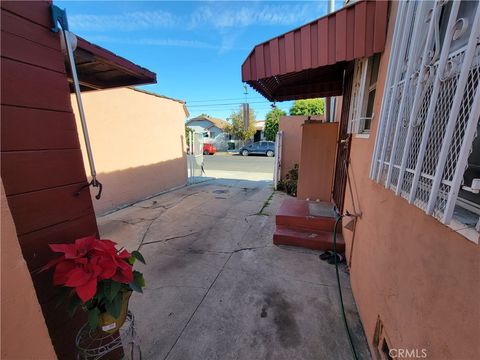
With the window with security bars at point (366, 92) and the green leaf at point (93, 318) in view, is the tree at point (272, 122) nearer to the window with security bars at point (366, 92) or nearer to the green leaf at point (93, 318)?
the window with security bars at point (366, 92)

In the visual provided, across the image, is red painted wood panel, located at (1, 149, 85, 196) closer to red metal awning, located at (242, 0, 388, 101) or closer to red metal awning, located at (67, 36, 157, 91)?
red metal awning, located at (67, 36, 157, 91)

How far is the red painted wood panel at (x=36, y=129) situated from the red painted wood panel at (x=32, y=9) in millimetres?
438

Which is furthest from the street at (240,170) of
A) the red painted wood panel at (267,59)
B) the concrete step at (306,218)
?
the red painted wood panel at (267,59)

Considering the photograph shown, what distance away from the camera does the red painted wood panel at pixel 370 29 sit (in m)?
1.77

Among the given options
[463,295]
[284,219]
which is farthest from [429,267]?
[284,219]

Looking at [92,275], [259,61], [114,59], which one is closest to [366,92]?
[259,61]

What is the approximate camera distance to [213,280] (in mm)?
2523

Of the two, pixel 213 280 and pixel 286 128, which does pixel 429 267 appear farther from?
pixel 286 128

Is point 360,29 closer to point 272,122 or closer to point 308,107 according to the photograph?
point 308,107

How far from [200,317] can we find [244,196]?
446cm

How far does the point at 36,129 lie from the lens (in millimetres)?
1053

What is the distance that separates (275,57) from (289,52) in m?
0.17

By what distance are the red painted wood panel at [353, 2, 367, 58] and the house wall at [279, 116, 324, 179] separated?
513 centimetres

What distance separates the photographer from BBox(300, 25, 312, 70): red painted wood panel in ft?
6.66
